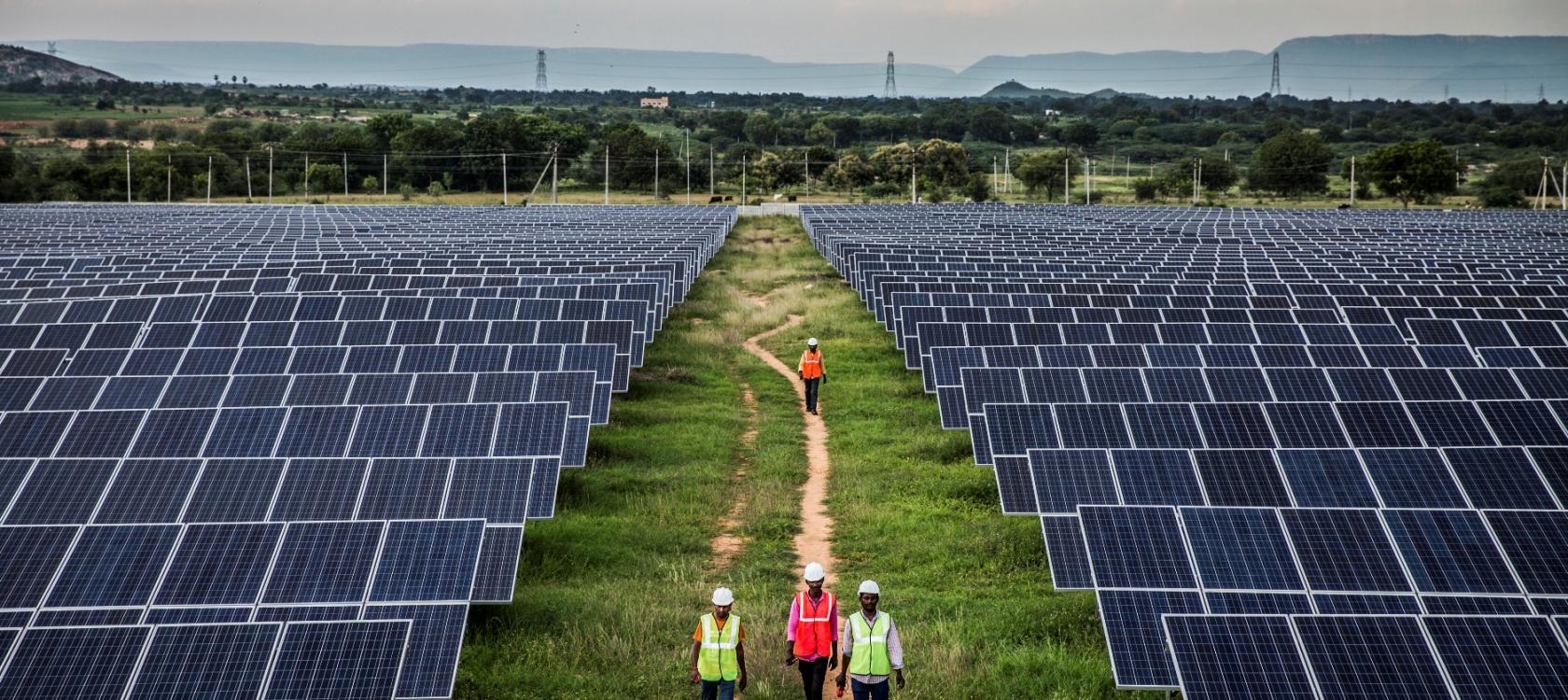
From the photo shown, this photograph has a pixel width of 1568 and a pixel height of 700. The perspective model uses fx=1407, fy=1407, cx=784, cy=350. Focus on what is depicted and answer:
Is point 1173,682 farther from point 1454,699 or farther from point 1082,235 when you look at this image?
point 1082,235

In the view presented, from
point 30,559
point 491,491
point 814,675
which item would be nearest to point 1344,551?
point 814,675

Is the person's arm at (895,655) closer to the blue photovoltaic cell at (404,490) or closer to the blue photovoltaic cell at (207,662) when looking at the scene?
the blue photovoltaic cell at (207,662)

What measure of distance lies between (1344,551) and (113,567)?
11494mm

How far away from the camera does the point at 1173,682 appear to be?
456 inches

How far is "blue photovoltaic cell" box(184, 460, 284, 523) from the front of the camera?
14.9 m

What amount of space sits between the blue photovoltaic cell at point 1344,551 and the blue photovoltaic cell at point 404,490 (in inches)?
350

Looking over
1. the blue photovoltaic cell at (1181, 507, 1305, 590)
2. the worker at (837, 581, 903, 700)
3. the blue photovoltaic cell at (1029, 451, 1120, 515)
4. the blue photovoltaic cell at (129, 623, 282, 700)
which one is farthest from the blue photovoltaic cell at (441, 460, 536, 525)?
the blue photovoltaic cell at (1181, 507, 1305, 590)

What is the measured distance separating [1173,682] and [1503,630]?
2.59m

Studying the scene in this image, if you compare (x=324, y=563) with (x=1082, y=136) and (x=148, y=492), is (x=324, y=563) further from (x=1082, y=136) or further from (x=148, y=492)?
(x=1082, y=136)

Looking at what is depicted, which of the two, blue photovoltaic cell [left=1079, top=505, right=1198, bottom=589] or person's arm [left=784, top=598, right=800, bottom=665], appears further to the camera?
blue photovoltaic cell [left=1079, top=505, right=1198, bottom=589]

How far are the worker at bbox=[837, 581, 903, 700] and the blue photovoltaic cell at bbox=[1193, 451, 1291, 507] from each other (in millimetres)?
5385

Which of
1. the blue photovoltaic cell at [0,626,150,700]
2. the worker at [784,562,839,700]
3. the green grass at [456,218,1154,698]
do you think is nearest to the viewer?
the blue photovoltaic cell at [0,626,150,700]

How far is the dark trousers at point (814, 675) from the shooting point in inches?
464

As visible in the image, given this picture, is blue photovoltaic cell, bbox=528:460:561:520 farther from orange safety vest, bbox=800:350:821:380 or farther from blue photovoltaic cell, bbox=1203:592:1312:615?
orange safety vest, bbox=800:350:821:380
